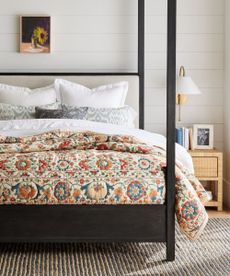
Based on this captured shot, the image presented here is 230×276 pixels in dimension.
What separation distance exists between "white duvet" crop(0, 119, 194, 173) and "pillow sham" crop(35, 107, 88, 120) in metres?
0.30

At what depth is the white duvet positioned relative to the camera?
164 inches

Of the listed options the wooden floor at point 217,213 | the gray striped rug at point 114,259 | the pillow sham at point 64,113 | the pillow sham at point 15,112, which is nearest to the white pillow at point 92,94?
the pillow sham at point 64,113

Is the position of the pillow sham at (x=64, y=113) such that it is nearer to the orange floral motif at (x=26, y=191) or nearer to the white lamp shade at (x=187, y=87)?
the white lamp shade at (x=187, y=87)

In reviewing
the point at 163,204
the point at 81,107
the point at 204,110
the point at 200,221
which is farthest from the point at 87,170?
the point at 204,110

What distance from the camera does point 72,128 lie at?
4234 mm

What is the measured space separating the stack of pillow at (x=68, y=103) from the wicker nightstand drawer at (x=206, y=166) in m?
0.68

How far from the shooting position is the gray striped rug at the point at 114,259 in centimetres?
330

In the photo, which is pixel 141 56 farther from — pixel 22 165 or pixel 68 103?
pixel 22 165

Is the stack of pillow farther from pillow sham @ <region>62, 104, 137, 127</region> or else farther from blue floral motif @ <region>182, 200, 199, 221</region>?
blue floral motif @ <region>182, 200, 199, 221</region>

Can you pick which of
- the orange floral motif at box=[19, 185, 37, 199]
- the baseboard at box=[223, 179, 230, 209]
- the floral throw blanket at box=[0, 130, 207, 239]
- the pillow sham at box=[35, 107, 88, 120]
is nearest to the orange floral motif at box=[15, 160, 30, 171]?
the floral throw blanket at box=[0, 130, 207, 239]

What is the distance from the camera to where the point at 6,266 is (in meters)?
3.38

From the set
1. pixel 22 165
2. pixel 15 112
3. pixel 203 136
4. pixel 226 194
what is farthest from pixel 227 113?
pixel 22 165

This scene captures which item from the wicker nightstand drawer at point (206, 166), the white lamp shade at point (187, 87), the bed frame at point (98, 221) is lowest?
the bed frame at point (98, 221)

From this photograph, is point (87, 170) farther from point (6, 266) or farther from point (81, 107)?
point (81, 107)
